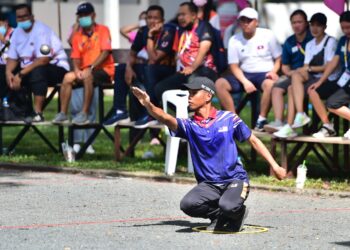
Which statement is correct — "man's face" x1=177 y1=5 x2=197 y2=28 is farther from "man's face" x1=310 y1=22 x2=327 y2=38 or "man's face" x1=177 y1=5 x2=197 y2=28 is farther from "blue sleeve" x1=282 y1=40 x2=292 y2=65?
"man's face" x1=310 y1=22 x2=327 y2=38

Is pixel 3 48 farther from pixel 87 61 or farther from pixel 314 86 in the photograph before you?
pixel 314 86

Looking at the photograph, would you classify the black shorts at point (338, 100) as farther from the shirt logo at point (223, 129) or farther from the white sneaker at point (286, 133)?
the shirt logo at point (223, 129)

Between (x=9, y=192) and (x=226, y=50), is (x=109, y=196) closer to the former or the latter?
(x=9, y=192)

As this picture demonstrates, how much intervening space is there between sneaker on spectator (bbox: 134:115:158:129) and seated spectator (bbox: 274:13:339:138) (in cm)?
221

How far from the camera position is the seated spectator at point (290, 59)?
1448 cm

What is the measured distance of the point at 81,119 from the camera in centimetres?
1661

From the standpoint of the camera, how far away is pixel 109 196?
13.1m

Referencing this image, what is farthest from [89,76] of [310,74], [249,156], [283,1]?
[283,1]

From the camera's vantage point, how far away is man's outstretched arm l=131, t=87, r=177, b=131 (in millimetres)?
9969

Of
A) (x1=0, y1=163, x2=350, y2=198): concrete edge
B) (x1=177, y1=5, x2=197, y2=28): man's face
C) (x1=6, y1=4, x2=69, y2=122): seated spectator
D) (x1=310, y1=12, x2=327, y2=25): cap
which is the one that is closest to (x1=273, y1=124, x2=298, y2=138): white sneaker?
(x1=0, y1=163, x2=350, y2=198): concrete edge

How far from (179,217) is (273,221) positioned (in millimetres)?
928

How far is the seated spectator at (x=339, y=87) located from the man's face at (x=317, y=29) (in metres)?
0.37

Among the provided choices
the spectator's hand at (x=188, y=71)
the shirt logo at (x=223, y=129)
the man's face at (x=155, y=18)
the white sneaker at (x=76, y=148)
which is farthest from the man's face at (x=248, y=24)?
the shirt logo at (x=223, y=129)

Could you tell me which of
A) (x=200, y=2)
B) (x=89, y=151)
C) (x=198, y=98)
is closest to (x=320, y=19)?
(x=200, y=2)
